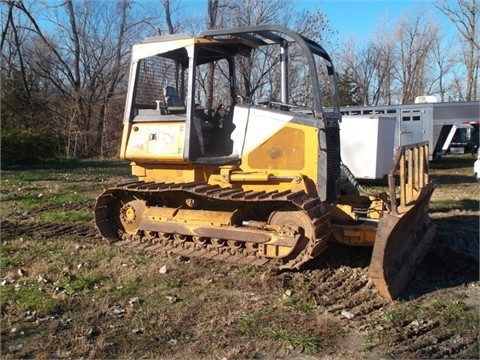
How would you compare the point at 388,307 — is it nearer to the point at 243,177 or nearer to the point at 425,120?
the point at 243,177

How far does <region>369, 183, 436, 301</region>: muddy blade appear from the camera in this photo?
16.4 feet

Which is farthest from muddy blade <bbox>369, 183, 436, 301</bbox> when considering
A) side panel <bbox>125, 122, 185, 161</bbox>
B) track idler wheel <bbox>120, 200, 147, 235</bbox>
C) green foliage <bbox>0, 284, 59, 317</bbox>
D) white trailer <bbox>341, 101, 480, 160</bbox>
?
white trailer <bbox>341, 101, 480, 160</bbox>

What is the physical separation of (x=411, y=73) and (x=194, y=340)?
43.4m

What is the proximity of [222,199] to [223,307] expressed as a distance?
1.53 m

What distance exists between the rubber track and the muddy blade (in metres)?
0.73

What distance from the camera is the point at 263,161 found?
6.41 m

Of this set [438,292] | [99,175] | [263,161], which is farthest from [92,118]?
[438,292]

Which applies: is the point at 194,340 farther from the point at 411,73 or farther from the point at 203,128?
the point at 411,73

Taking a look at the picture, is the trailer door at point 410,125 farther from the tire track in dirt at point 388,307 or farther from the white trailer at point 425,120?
the tire track in dirt at point 388,307

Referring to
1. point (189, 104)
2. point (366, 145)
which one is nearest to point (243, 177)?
point (189, 104)

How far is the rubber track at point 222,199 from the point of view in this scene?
18.6ft

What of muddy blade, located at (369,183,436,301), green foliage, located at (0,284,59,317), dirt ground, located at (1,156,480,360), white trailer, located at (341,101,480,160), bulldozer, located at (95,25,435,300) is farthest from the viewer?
white trailer, located at (341,101,480,160)

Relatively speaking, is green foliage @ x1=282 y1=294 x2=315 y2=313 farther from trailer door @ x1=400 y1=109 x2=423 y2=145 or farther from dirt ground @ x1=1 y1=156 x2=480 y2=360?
trailer door @ x1=400 y1=109 x2=423 y2=145

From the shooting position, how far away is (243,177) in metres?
6.45
